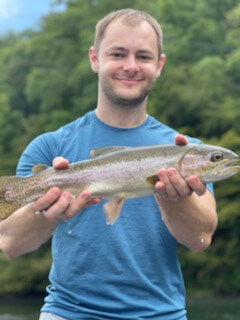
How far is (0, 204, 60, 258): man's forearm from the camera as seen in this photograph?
450 cm

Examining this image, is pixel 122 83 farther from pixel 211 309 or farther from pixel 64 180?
pixel 211 309

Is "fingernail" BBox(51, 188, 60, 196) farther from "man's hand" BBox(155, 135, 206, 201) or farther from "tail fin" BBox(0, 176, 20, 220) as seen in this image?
"man's hand" BBox(155, 135, 206, 201)

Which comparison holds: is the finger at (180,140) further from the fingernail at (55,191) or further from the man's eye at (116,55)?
the man's eye at (116,55)

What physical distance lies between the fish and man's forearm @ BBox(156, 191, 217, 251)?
0.65ft

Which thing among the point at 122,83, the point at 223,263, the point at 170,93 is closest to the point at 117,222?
the point at 122,83

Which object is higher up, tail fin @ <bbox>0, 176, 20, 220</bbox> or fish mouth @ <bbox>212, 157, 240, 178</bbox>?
fish mouth @ <bbox>212, 157, 240, 178</bbox>

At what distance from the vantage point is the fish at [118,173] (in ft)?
14.2

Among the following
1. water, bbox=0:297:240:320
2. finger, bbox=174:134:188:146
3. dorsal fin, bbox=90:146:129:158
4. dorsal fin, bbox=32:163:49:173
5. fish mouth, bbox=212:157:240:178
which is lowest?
water, bbox=0:297:240:320

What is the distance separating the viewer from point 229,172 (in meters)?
4.37

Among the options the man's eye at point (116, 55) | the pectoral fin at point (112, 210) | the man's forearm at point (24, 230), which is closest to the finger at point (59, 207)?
the man's forearm at point (24, 230)

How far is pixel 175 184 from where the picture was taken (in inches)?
167

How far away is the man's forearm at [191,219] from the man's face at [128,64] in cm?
81

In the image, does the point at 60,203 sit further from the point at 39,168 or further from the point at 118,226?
the point at 118,226

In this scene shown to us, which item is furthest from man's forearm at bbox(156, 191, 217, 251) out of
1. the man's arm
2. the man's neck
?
the man's neck
